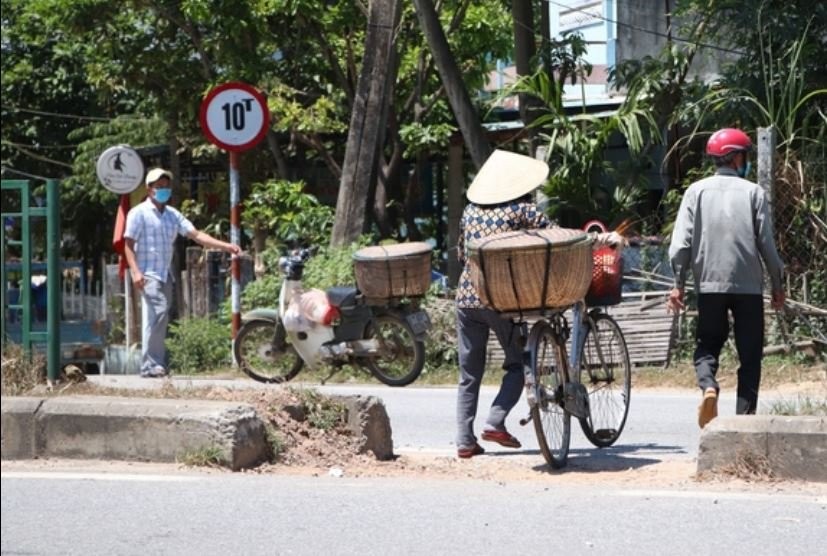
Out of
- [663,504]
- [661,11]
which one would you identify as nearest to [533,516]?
[663,504]

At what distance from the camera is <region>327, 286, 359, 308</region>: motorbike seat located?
1409cm

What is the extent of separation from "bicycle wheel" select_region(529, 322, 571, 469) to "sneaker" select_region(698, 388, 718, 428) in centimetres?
74

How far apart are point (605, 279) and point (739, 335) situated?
89cm

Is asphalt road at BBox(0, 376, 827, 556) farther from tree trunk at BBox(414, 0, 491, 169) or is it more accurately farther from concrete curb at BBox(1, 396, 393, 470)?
tree trunk at BBox(414, 0, 491, 169)

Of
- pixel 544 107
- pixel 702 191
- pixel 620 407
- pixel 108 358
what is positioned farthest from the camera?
pixel 108 358

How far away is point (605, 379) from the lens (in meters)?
9.45

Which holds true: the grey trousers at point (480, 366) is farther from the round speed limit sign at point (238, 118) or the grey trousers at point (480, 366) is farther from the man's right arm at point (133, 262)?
the round speed limit sign at point (238, 118)

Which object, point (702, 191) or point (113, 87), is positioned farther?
point (113, 87)

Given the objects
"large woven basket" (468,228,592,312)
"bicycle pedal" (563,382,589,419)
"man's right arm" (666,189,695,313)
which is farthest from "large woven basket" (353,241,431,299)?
"large woven basket" (468,228,592,312)

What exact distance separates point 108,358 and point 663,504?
48.1 ft

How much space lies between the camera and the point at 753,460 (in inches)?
307

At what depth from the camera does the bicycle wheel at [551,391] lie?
845cm

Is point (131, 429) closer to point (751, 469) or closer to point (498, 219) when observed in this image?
point (498, 219)

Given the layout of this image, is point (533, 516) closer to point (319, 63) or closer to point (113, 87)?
point (319, 63)
